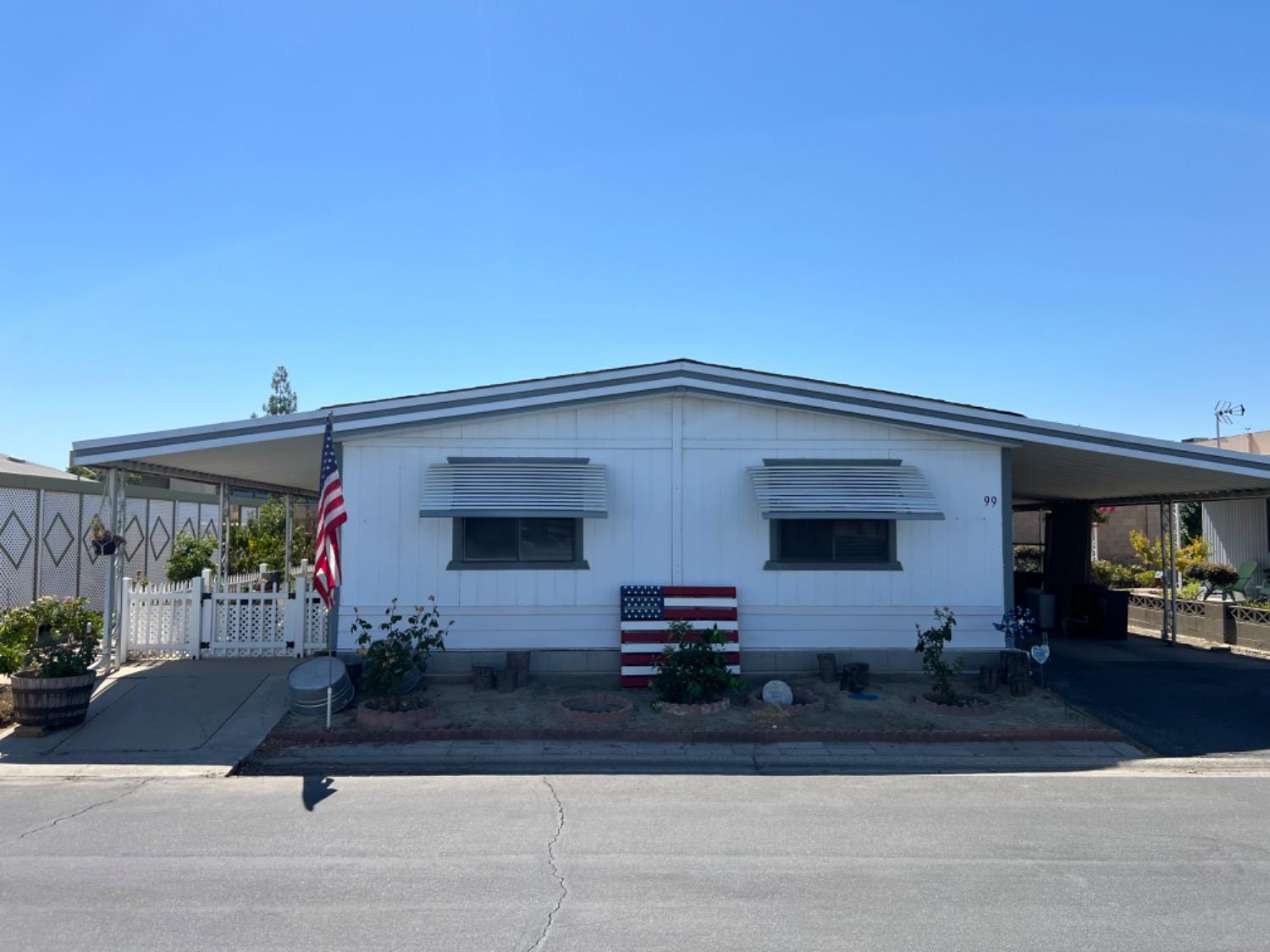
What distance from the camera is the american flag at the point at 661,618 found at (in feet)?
36.5

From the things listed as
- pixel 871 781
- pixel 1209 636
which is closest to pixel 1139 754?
pixel 871 781

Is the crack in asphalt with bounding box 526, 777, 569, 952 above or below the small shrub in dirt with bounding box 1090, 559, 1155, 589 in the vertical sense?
below

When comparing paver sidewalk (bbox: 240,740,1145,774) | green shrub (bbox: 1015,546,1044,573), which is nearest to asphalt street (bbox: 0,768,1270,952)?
paver sidewalk (bbox: 240,740,1145,774)

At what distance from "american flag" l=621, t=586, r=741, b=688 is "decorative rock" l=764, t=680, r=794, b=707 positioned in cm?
87

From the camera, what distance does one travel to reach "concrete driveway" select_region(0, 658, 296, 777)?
8.38 metres

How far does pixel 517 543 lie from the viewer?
11586 mm

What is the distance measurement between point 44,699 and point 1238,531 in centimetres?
2672

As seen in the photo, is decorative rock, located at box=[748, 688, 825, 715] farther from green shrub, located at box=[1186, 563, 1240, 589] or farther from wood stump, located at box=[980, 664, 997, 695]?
green shrub, located at box=[1186, 563, 1240, 589]

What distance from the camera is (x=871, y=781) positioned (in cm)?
788

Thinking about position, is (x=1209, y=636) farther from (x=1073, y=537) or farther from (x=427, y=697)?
(x=427, y=697)

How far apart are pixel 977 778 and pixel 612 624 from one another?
492cm

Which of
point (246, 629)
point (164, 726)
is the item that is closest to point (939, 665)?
point (164, 726)

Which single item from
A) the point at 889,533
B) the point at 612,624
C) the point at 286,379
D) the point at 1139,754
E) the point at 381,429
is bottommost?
the point at 1139,754

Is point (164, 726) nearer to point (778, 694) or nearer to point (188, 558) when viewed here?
point (778, 694)
